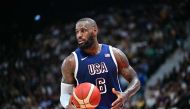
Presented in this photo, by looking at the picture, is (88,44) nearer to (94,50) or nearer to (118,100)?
(94,50)

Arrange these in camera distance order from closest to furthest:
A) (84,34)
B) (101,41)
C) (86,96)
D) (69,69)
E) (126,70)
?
(86,96)
(84,34)
(69,69)
(126,70)
(101,41)

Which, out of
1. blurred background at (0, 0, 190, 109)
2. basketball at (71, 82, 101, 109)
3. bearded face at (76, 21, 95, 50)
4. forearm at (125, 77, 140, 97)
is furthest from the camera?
blurred background at (0, 0, 190, 109)

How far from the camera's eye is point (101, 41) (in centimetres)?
1592

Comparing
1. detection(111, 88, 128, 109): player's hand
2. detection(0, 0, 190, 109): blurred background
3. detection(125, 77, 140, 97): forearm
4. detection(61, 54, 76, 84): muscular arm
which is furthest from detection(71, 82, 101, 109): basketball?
detection(0, 0, 190, 109): blurred background

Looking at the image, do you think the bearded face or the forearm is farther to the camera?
the forearm

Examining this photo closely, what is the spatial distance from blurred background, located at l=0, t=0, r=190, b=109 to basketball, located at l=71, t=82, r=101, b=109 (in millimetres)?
5207

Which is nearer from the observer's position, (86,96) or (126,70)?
(86,96)

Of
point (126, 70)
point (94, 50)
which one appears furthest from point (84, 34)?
point (126, 70)

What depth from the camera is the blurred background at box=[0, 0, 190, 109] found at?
1292 centimetres

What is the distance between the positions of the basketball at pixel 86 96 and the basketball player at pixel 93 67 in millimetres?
175

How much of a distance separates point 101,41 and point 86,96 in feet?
35.8

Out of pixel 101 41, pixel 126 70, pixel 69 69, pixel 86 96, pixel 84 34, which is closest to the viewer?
pixel 86 96

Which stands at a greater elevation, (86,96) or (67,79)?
(67,79)

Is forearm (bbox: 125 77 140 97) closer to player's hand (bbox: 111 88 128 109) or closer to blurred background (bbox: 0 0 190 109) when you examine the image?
player's hand (bbox: 111 88 128 109)
